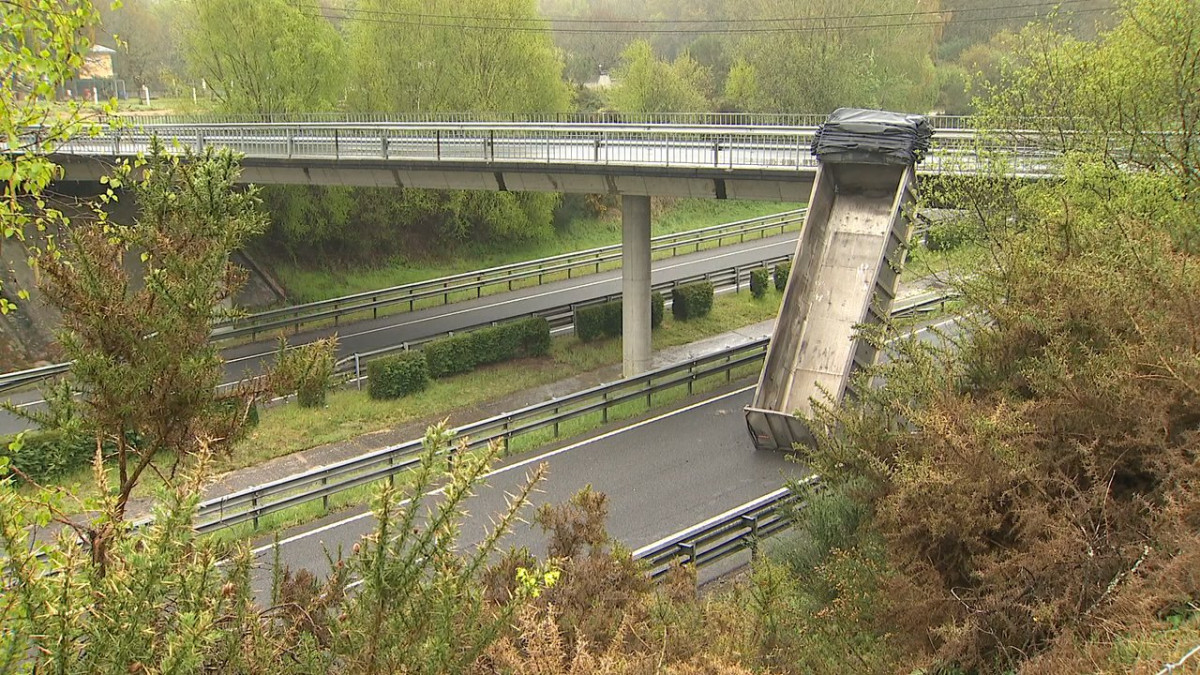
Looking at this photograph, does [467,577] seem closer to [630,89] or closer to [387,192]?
[387,192]

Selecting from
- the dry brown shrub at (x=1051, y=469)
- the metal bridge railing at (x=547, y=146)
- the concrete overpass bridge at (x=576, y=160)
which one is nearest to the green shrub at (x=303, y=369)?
the dry brown shrub at (x=1051, y=469)

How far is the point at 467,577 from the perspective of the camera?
4.57m

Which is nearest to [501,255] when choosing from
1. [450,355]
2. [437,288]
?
[437,288]

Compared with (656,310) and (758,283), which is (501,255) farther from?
(656,310)

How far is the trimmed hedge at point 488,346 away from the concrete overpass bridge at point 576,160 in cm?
306

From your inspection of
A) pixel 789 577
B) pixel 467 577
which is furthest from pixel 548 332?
pixel 467 577

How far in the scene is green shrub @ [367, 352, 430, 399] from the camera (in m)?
24.2

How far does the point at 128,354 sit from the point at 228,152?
1.66 metres

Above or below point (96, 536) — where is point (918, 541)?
below

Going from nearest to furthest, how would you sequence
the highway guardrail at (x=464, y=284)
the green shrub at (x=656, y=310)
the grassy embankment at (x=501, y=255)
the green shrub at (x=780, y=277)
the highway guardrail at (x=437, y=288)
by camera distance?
the highway guardrail at (x=437, y=288) < the highway guardrail at (x=464, y=284) < the green shrub at (x=656, y=310) < the green shrub at (x=780, y=277) < the grassy embankment at (x=501, y=255)

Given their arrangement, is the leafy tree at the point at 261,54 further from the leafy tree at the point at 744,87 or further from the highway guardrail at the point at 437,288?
the leafy tree at the point at 744,87

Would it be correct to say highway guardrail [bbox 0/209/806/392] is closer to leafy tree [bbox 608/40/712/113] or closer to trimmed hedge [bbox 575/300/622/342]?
trimmed hedge [bbox 575/300/622/342]

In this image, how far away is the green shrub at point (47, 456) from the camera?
18.2m

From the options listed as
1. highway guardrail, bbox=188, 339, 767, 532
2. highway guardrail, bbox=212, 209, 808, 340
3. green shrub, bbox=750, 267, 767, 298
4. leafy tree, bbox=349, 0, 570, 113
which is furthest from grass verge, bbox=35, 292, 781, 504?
leafy tree, bbox=349, 0, 570, 113
